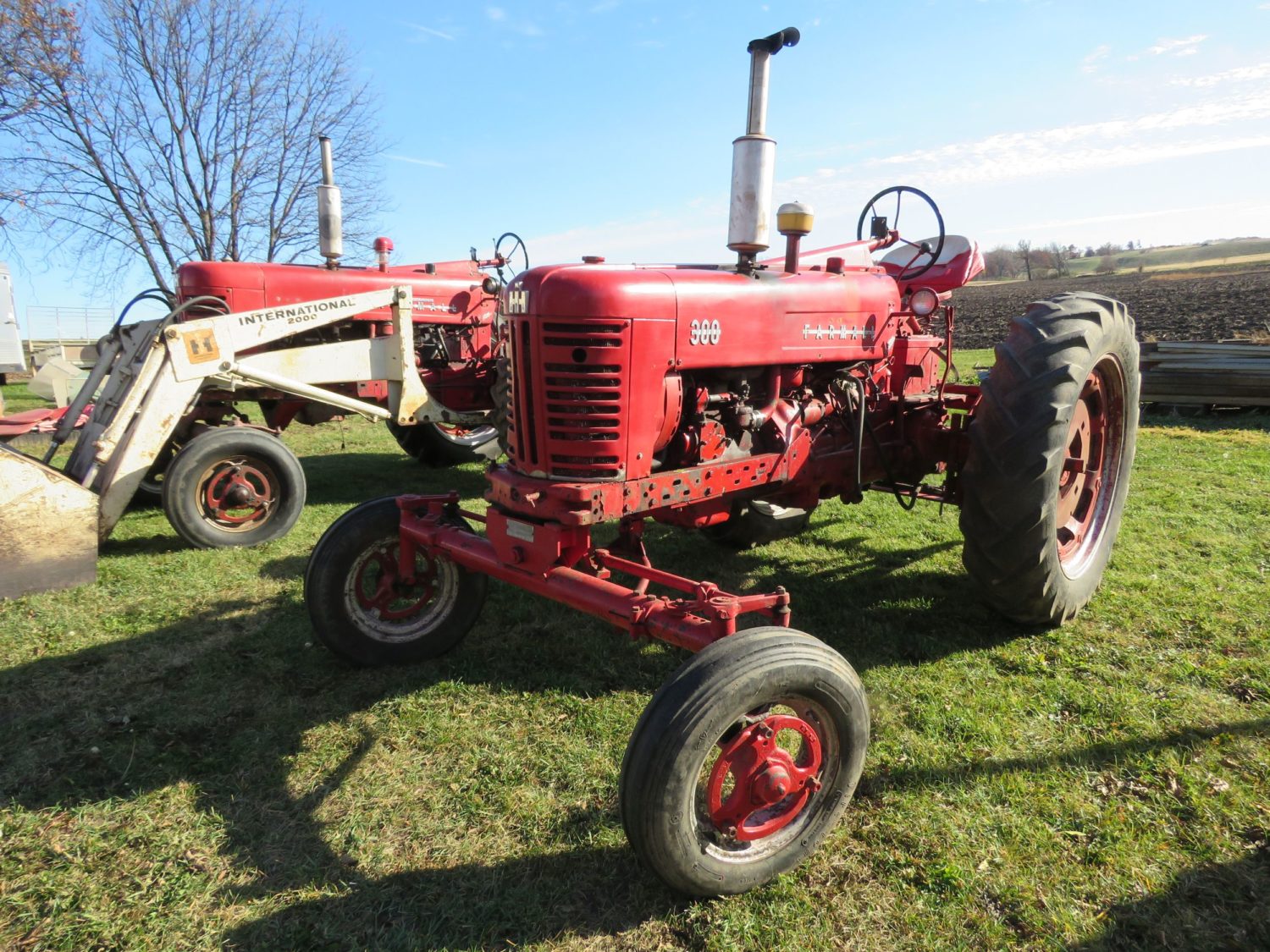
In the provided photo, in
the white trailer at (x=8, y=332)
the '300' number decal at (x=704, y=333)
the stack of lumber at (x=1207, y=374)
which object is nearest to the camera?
the '300' number decal at (x=704, y=333)

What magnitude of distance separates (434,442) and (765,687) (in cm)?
594

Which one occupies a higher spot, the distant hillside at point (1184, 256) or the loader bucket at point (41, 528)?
the distant hillside at point (1184, 256)

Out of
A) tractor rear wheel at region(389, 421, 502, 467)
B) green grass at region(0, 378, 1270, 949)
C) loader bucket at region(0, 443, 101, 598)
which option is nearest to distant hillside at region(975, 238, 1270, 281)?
tractor rear wheel at region(389, 421, 502, 467)

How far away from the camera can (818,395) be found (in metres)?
3.54

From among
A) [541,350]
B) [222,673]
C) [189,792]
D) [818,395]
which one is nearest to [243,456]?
[222,673]

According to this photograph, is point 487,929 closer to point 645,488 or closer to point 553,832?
point 553,832

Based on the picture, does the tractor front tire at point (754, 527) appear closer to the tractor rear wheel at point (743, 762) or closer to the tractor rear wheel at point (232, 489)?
the tractor rear wheel at point (743, 762)

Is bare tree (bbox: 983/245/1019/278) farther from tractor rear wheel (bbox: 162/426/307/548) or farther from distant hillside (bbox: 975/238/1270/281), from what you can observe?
tractor rear wheel (bbox: 162/426/307/548)

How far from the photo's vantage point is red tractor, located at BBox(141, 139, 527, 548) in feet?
16.3

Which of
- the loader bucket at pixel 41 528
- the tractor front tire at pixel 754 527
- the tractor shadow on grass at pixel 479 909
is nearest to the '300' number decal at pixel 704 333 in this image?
the tractor shadow on grass at pixel 479 909

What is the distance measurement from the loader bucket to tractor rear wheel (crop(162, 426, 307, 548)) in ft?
2.02

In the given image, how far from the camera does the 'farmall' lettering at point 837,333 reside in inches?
125

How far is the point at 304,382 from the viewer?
537cm

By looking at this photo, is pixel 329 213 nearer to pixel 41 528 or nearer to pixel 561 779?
pixel 41 528
